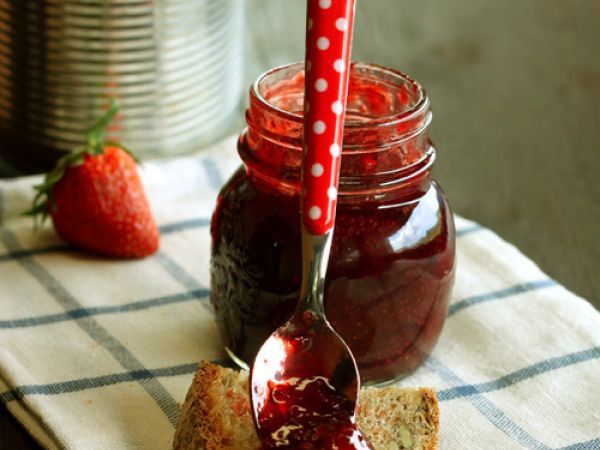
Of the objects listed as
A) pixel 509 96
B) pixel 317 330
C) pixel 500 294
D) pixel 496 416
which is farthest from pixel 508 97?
pixel 317 330

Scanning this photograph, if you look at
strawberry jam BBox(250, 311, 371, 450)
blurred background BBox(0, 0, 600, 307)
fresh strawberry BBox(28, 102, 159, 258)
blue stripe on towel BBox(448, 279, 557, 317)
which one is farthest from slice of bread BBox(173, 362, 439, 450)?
blurred background BBox(0, 0, 600, 307)

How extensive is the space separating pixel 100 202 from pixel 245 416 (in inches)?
20.4

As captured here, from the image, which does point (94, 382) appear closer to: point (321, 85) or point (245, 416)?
point (245, 416)

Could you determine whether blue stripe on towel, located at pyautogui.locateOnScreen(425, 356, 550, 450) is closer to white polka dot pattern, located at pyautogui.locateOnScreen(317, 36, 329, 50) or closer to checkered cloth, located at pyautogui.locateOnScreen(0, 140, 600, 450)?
checkered cloth, located at pyautogui.locateOnScreen(0, 140, 600, 450)

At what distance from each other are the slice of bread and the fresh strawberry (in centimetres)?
41

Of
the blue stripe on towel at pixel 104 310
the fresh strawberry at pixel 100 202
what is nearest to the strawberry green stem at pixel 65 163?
the fresh strawberry at pixel 100 202

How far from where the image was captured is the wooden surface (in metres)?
1.87

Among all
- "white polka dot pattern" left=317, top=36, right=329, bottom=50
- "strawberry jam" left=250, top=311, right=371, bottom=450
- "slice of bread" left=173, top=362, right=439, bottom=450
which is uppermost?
"white polka dot pattern" left=317, top=36, right=329, bottom=50

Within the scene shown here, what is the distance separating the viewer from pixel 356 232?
115 centimetres

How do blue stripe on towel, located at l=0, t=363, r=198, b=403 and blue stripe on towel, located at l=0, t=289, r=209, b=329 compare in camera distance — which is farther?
blue stripe on towel, located at l=0, t=289, r=209, b=329

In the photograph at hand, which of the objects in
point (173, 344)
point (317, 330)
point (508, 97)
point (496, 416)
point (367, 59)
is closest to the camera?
point (317, 330)

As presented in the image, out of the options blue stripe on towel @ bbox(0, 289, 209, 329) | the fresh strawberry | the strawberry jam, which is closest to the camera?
the strawberry jam

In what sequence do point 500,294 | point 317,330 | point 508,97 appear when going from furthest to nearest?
1. point 508,97
2. point 500,294
3. point 317,330

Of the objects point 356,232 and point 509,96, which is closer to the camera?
point 356,232
